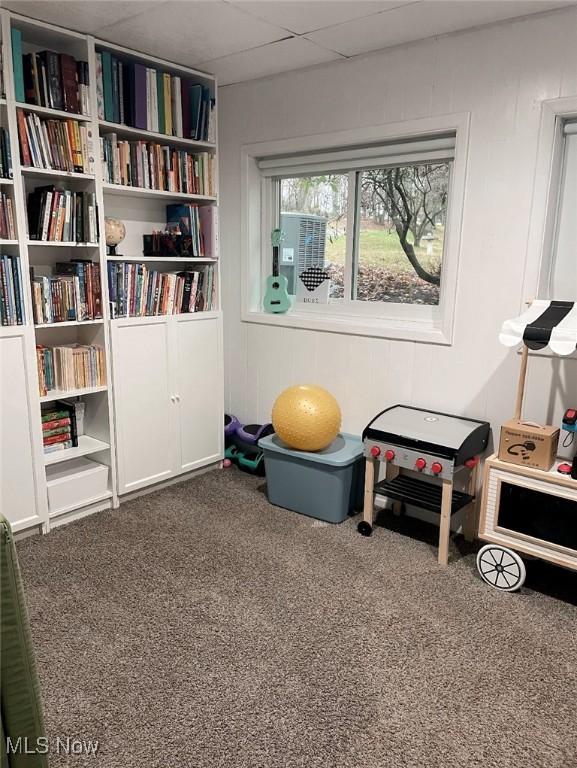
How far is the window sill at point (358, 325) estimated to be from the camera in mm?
3121

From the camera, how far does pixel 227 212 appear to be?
3.91 meters

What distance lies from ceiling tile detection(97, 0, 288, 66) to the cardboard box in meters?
2.18

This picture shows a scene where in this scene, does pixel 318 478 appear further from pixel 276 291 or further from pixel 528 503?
pixel 276 291

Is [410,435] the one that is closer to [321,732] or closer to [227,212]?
[321,732]

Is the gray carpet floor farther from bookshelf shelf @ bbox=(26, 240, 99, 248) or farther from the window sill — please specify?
bookshelf shelf @ bbox=(26, 240, 99, 248)

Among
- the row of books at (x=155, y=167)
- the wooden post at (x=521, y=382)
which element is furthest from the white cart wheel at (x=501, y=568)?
the row of books at (x=155, y=167)

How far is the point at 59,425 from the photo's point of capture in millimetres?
3135

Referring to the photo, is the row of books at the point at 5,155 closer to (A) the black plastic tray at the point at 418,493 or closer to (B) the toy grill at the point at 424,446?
(B) the toy grill at the point at 424,446

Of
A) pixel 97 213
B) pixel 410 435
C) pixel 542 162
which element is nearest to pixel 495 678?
pixel 410 435

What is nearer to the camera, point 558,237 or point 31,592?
point 31,592

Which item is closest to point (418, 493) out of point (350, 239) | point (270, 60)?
point (350, 239)

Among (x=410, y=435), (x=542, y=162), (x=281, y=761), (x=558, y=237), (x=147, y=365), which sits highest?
(x=542, y=162)

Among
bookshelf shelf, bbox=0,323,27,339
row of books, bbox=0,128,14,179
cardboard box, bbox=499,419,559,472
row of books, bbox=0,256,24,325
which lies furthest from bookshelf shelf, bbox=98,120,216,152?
cardboard box, bbox=499,419,559,472

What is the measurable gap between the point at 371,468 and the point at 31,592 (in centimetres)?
167
